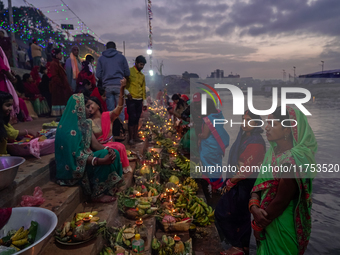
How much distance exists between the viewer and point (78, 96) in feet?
9.76

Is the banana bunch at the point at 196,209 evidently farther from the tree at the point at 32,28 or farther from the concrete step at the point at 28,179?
the tree at the point at 32,28

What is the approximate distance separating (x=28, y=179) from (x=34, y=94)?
584cm

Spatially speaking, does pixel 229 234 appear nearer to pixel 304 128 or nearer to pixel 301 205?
pixel 301 205

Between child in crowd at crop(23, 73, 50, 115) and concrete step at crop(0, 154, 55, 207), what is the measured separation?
4.83 m

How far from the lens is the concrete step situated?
2294 millimetres

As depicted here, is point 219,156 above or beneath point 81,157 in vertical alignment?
beneath

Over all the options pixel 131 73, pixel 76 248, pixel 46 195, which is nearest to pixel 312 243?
pixel 76 248

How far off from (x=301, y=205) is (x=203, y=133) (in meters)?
3.24

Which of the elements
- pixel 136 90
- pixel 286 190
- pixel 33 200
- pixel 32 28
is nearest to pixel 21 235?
pixel 33 200

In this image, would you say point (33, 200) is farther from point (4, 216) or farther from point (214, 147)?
point (214, 147)

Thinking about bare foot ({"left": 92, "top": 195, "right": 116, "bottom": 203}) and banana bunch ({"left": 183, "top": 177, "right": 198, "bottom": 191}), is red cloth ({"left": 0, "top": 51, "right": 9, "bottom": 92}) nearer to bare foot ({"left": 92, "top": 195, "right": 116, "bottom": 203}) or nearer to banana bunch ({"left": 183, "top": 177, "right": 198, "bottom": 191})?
bare foot ({"left": 92, "top": 195, "right": 116, "bottom": 203})

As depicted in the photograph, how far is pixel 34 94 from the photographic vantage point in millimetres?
7594

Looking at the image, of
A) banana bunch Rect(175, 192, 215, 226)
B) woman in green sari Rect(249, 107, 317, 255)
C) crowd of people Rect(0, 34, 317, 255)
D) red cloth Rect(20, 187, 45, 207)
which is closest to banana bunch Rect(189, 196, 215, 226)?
banana bunch Rect(175, 192, 215, 226)

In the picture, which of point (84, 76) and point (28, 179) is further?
point (84, 76)
